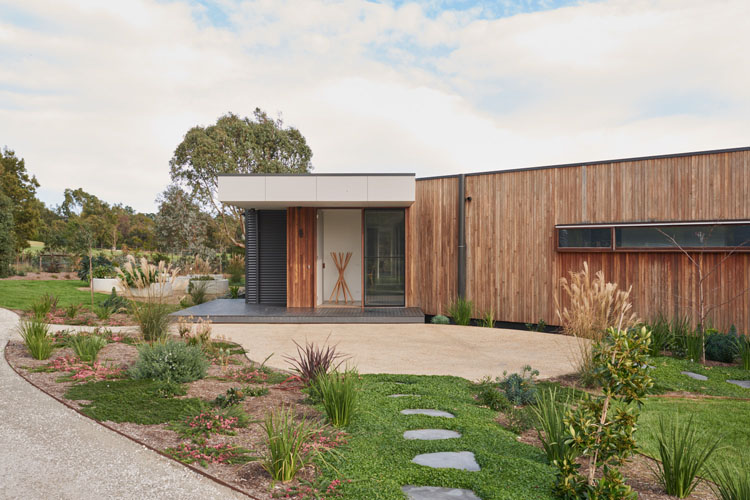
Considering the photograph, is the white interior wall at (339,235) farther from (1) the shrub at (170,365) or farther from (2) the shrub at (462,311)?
(1) the shrub at (170,365)

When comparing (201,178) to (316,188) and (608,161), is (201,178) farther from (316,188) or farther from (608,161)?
(608,161)

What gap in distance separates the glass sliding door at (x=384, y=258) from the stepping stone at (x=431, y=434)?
7005mm

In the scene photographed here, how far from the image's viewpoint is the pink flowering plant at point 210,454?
264cm

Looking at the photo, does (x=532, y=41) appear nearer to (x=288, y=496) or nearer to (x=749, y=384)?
(x=749, y=384)

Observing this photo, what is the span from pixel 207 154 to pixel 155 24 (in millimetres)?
12369

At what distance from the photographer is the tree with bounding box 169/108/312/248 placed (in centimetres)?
2184

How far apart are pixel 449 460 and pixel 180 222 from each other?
2141 cm

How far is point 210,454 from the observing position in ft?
8.96

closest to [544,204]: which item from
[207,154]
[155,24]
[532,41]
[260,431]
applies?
[532,41]

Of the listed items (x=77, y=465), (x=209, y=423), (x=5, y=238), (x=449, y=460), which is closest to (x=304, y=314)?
(x=209, y=423)

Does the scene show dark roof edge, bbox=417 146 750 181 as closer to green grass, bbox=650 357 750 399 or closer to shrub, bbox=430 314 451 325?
shrub, bbox=430 314 451 325

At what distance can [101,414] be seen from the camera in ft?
11.1

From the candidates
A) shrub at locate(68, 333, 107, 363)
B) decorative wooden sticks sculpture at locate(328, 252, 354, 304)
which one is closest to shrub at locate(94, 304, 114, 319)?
shrub at locate(68, 333, 107, 363)

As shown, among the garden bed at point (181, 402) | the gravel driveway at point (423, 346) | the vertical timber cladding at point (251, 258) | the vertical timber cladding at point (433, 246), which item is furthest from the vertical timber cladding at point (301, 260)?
the garden bed at point (181, 402)
